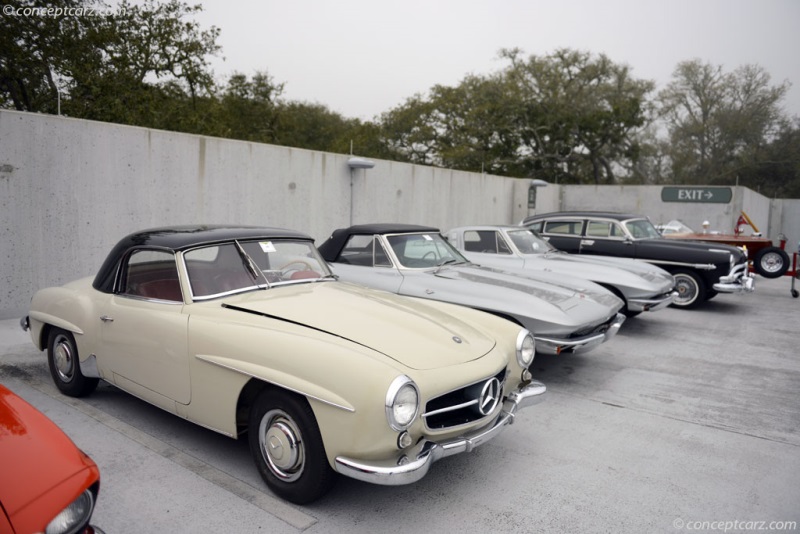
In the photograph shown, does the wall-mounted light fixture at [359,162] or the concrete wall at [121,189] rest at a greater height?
the wall-mounted light fixture at [359,162]

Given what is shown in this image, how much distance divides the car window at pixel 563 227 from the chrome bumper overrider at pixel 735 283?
2.31 m

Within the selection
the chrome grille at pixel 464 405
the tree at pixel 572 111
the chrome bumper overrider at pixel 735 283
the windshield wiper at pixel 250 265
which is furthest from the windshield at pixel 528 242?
the tree at pixel 572 111

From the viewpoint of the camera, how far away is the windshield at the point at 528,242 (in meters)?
7.85

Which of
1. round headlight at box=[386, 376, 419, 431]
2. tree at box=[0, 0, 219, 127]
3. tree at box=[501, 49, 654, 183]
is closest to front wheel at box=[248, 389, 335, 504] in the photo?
round headlight at box=[386, 376, 419, 431]

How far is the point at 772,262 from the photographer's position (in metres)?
11.0

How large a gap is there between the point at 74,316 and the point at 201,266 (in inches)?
47.7

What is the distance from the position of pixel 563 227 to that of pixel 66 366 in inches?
317

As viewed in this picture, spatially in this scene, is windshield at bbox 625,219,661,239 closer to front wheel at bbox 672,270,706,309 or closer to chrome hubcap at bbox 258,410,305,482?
front wheel at bbox 672,270,706,309

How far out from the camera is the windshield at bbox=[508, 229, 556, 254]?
7.85m

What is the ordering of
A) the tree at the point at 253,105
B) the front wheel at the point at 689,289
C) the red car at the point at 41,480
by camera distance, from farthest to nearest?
1. the tree at the point at 253,105
2. the front wheel at the point at 689,289
3. the red car at the point at 41,480

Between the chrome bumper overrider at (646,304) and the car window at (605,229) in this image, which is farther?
the car window at (605,229)

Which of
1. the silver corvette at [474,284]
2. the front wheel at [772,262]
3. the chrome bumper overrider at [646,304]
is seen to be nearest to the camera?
the silver corvette at [474,284]

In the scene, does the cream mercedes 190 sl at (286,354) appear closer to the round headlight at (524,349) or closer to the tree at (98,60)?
the round headlight at (524,349)

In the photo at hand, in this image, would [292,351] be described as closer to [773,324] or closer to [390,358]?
[390,358]
